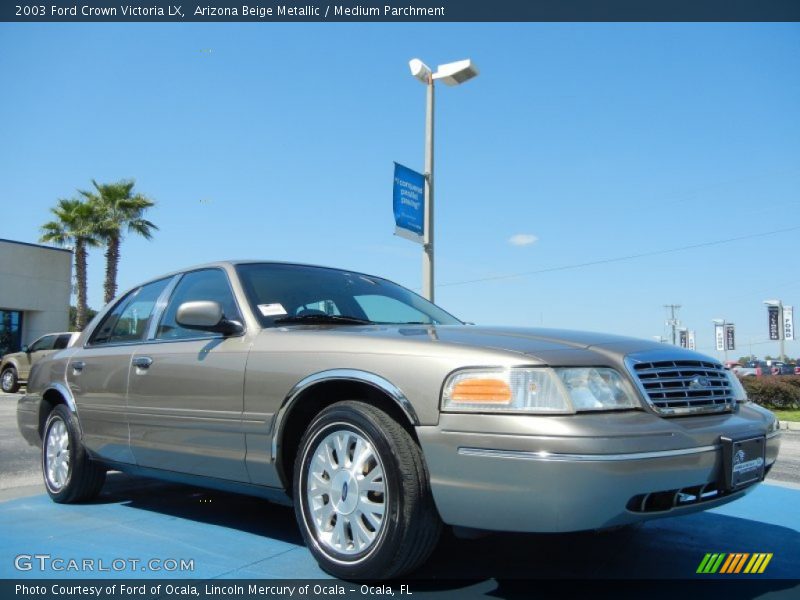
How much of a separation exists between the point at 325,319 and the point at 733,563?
2418 mm

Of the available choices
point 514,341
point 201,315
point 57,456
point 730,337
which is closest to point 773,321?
point 730,337

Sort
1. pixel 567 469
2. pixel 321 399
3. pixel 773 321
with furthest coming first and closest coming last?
pixel 773 321, pixel 321 399, pixel 567 469

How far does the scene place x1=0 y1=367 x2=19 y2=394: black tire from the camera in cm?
1942

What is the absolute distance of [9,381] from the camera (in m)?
19.6

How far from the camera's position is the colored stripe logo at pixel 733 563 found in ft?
11.3

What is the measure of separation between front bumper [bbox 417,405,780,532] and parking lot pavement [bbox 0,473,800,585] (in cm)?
71

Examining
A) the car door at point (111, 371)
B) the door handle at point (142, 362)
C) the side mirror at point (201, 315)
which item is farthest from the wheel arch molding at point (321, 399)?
the car door at point (111, 371)

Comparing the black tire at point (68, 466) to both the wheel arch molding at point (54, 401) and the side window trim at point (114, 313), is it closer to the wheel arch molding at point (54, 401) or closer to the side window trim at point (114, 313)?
the wheel arch molding at point (54, 401)

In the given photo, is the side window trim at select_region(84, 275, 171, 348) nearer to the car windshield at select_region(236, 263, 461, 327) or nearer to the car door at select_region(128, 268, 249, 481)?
the car door at select_region(128, 268, 249, 481)

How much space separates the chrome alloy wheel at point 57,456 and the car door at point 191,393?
971 millimetres

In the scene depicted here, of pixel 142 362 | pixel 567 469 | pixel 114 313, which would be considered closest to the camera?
pixel 567 469

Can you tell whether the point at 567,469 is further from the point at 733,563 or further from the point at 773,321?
the point at 773,321

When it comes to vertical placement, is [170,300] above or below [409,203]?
below

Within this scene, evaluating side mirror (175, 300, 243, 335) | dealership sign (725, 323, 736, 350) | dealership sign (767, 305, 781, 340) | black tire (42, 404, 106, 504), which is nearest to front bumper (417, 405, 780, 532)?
side mirror (175, 300, 243, 335)
